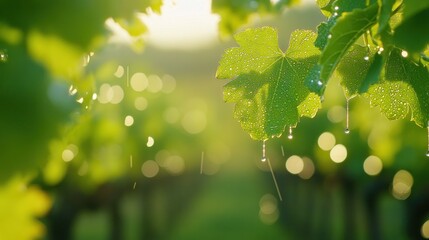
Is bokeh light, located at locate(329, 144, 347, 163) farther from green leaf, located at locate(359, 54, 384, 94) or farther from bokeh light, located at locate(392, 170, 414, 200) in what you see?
green leaf, located at locate(359, 54, 384, 94)

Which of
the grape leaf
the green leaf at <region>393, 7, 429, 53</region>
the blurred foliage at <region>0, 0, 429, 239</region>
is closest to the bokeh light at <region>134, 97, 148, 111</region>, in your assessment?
the blurred foliage at <region>0, 0, 429, 239</region>

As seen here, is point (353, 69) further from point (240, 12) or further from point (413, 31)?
point (240, 12)

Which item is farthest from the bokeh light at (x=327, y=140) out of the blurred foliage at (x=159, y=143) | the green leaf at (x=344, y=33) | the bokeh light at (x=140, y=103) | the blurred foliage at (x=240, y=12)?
the green leaf at (x=344, y=33)

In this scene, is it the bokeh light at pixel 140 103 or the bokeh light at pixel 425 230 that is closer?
the bokeh light at pixel 425 230

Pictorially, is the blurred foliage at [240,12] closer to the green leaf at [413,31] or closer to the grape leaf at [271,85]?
the grape leaf at [271,85]

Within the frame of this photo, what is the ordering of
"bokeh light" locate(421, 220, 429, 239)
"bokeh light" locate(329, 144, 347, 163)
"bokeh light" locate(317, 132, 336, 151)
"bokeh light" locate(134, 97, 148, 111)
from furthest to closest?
"bokeh light" locate(317, 132, 336, 151)
"bokeh light" locate(329, 144, 347, 163)
"bokeh light" locate(134, 97, 148, 111)
"bokeh light" locate(421, 220, 429, 239)

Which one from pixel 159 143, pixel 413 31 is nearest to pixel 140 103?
pixel 159 143
